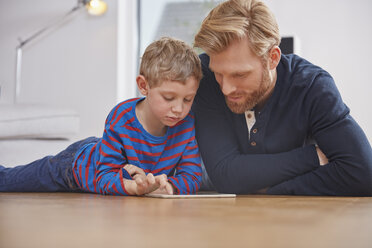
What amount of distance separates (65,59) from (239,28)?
9.14 ft

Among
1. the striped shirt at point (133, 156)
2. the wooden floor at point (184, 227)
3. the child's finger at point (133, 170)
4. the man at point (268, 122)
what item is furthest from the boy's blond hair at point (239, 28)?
the wooden floor at point (184, 227)

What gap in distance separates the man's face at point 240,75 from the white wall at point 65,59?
2470mm

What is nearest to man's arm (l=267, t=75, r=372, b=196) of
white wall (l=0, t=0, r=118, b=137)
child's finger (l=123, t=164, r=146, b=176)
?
child's finger (l=123, t=164, r=146, b=176)

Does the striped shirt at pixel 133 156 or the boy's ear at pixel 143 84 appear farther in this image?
the boy's ear at pixel 143 84

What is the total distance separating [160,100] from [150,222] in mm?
730

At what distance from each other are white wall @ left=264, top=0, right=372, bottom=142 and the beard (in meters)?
2.11

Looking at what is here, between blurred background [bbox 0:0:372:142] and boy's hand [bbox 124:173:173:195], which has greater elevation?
blurred background [bbox 0:0:372:142]

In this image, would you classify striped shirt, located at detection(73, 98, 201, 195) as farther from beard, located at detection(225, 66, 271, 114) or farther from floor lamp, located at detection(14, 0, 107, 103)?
floor lamp, located at detection(14, 0, 107, 103)

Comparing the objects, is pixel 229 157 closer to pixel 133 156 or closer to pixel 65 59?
A: pixel 133 156

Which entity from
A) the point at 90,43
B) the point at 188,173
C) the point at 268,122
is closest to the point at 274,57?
the point at 268,122

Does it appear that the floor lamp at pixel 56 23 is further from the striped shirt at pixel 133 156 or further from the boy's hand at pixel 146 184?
the boy's hand at pixel 146 184

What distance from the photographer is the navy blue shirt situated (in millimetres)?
1282

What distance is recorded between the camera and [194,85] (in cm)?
137

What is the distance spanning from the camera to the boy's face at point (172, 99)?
133 cm
